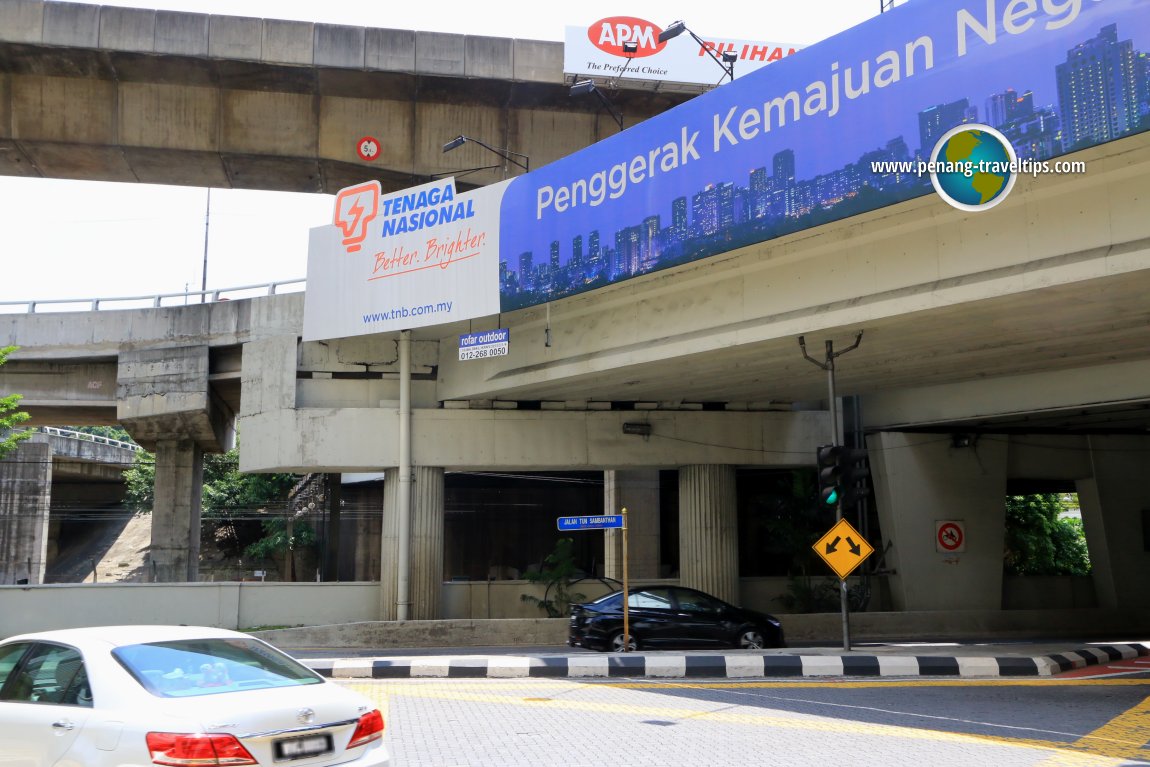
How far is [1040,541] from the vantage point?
34812mm

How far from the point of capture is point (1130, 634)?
79.4 ft

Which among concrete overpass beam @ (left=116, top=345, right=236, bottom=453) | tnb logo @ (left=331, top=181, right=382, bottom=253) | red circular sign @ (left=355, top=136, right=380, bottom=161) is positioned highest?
red circular sign @ (left=355, top=136, right=380, bottom=161)

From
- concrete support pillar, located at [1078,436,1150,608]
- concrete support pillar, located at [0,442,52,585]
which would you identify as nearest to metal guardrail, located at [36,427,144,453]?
concrete support pillar, located at [0,442,52,585]

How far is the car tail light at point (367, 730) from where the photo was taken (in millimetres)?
5593

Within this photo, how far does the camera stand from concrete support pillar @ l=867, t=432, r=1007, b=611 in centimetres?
2336

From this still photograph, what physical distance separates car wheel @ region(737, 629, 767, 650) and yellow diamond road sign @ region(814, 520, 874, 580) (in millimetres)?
3456

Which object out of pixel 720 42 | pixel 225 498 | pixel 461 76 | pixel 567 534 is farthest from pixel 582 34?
pixel 225 498

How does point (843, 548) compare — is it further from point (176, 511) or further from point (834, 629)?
point (176, 511)

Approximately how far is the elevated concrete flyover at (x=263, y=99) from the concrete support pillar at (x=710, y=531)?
9167mm

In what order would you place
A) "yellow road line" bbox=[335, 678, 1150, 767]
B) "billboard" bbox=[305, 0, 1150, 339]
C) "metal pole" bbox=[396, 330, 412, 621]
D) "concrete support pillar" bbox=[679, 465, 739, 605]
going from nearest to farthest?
1. "yellow road line" bbox=[335, 678, 1150, 767]
2. "billboard" bbox=[305, 0, 1150, 339]
3. "metal pole" bbox=[396, 330, 412, 621]
4. "concrete support pillar" bbox=[679, 465, 739, 605]

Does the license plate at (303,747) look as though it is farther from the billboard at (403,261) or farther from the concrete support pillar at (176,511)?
the concrete support pillar at (176,511)

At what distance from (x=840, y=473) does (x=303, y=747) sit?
11033 millimetres

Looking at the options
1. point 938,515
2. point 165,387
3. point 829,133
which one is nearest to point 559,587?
point 938,515

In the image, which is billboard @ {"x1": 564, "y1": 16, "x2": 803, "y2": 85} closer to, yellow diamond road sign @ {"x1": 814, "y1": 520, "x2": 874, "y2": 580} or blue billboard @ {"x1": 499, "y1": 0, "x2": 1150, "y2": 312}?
blue billboard @ {"x1": 499, "y1": 0, "x2": 1150, "y2": 312}
